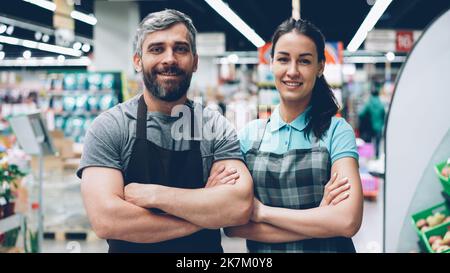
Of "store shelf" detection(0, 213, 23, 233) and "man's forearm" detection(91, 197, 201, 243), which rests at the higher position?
"man's forearm" detection(91, 197, 201, 243)

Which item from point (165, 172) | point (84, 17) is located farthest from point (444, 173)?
point (84, 17)

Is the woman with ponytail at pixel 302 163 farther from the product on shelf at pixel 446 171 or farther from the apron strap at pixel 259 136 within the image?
the product on shelf at pixel 446 171

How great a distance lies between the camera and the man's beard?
165 cm

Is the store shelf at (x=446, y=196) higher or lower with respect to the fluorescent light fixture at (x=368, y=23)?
lower

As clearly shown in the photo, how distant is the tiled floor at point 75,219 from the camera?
1.83 metres

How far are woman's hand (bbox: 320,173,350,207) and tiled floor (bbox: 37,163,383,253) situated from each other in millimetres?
276

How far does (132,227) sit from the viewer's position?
5.11ft

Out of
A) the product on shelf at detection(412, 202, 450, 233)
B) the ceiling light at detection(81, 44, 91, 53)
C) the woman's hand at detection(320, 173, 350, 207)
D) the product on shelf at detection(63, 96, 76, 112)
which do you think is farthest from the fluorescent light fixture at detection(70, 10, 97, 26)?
the product on shelf at detection(63, 96, 76, 112)

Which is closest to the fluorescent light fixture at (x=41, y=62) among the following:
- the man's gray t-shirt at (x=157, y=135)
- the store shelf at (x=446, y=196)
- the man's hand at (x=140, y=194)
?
the man's gray t-shirt at (x=157, y=135)

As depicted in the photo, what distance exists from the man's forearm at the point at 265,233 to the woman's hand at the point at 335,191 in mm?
163

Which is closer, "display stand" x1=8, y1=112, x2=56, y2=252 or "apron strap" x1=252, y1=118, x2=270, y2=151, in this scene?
"apron strap" x1=252, y1=118, x2=270, y2=151

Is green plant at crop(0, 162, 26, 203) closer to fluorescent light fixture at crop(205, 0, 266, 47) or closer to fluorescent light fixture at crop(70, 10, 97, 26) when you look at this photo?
fluorescent light fixture at crop(70, 10, 97, 26)

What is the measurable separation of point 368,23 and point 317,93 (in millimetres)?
473

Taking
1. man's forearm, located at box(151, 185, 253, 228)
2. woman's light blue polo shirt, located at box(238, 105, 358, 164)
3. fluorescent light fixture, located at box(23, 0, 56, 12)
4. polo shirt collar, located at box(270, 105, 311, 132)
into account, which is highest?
fluorescent light fixture, located at box(23, 0, 56, 12)
